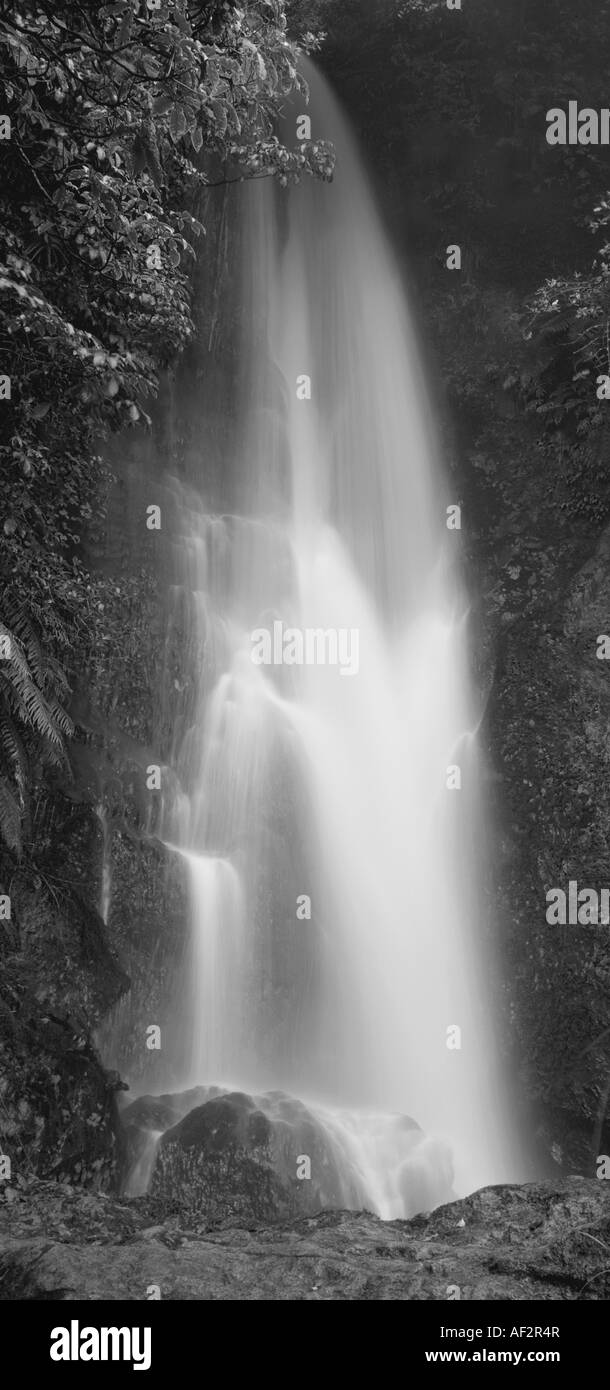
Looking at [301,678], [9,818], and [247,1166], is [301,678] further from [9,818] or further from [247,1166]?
[247,1166]

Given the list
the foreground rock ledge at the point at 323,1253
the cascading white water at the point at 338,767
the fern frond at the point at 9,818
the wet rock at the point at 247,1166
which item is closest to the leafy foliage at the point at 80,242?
the fern frond at the point at 9,818

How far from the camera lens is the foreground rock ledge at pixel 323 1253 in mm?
3400

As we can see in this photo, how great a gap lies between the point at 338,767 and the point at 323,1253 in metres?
6.59

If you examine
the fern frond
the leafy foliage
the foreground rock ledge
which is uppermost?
the leafy foliage

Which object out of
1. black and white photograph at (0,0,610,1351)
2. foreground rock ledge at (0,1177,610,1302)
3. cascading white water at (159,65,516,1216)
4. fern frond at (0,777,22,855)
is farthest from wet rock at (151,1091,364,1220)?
fern frond at (0,777,22,855)

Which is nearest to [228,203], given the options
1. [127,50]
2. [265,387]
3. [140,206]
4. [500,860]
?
[265,387]

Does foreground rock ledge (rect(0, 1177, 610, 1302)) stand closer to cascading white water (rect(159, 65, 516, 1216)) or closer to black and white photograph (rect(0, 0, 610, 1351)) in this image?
black and white photograph (rect(0, 0, 610, 1351))

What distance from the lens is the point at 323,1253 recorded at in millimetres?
3855

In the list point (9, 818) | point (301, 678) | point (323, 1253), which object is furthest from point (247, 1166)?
point (301, 678)

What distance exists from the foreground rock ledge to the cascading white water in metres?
2.63

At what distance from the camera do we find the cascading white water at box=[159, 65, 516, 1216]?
27.8ft

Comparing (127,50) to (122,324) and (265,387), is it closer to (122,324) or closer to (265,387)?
(122,324)

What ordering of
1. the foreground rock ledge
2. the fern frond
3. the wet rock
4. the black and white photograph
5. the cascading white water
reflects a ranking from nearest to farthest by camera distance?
1. the foreground rock ledge
2. the black and white photograph
3. the wet rock
4. the fern frond
5. the cascading white water

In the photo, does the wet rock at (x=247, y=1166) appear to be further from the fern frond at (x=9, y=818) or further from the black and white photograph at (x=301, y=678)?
the fern frond at (x=9, y=818)
